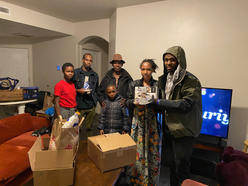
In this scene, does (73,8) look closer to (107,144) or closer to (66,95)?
(66,95)

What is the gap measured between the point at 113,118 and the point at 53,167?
0.89m

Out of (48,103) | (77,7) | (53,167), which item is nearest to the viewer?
(53,167)

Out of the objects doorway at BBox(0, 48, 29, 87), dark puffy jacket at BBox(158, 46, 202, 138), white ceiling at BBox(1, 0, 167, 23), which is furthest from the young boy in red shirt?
doorway at BBox(0, 48, 29, 87)

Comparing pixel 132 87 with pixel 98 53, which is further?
pixel 98 53

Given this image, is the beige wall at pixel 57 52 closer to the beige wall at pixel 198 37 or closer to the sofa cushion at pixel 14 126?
the beige wall at pixel 198 37

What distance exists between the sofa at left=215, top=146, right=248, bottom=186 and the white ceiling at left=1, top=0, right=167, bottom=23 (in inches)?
106

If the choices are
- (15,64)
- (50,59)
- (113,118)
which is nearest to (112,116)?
(113,118)

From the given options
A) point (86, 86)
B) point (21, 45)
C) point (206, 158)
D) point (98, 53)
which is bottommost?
point (206, 158)

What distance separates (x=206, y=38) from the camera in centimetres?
232

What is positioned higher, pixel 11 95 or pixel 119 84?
pixel 119 84

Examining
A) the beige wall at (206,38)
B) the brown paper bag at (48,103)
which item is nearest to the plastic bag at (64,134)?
the beige wall at (206,38)

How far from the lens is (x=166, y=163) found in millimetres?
2305

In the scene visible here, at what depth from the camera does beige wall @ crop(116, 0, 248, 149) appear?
2.16 meters

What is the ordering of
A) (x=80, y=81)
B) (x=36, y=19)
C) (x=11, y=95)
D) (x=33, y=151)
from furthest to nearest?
(x=36, y=19)
(x=11, y=95)
(x=80, y=81)
(x=33, y=151)
